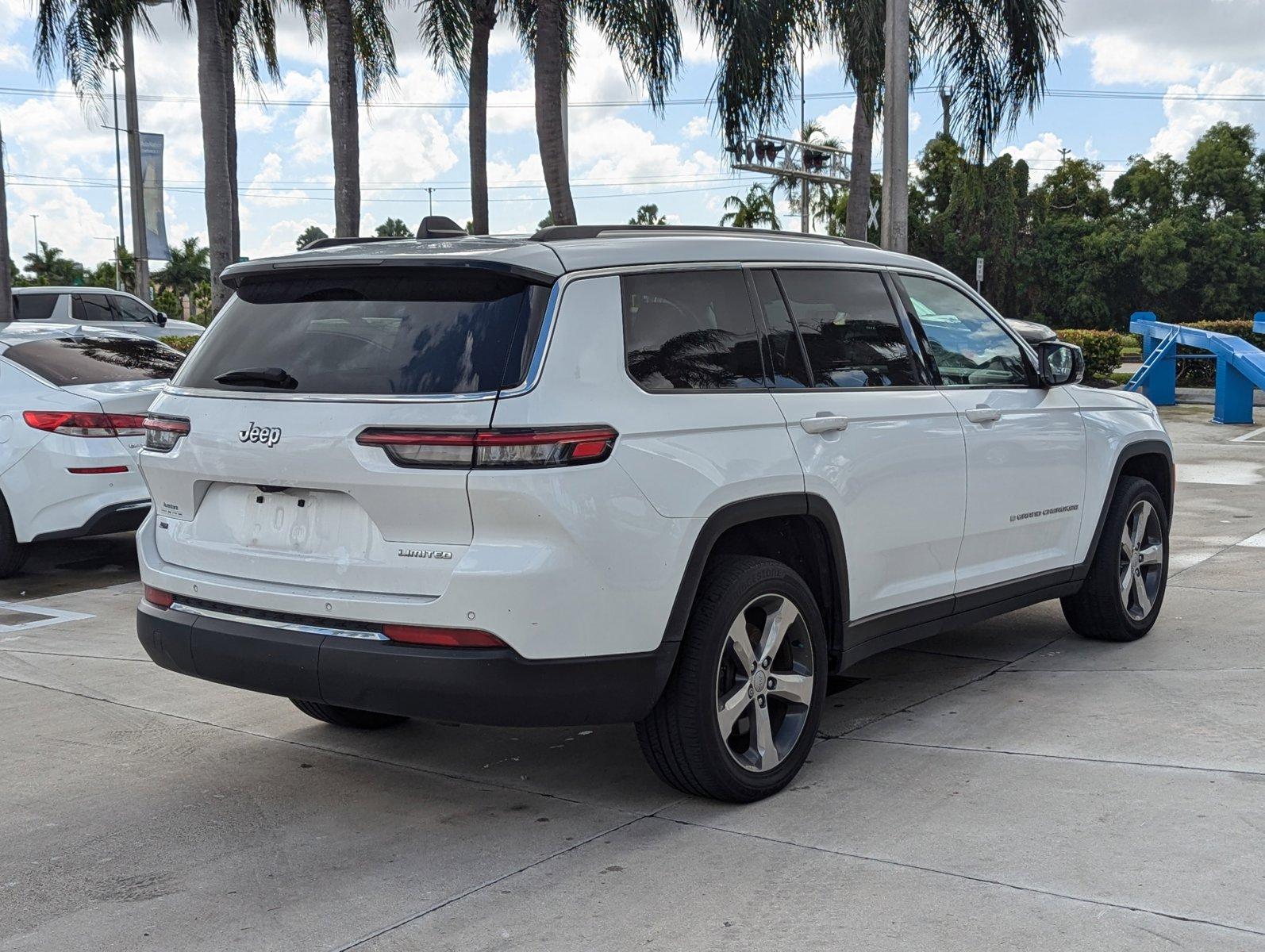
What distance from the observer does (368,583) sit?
3.93 m

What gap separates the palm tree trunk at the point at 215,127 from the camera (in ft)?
59.6

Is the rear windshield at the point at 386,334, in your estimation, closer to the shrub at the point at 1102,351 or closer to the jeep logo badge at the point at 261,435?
the jeep logo badge at the point at 261,435

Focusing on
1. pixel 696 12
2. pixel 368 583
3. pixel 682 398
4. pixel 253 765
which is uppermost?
pixel 696 12

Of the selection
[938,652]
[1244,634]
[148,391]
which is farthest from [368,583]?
[148,391]

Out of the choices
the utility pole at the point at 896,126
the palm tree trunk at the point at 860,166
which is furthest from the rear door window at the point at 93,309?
the utility pole at the point at 896,126

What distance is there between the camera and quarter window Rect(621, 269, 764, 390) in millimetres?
4203

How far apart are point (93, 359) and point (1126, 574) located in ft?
20.9

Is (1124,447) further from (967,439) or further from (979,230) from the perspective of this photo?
(979,230)

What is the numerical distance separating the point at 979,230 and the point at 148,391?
50.7 meters

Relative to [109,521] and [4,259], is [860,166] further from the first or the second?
[109,521]

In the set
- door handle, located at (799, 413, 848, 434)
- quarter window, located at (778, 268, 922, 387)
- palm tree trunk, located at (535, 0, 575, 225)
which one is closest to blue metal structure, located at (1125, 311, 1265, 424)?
palm tree trunk, located at (535, 0, 575, 225)

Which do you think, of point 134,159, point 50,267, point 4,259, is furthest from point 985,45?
point 50,267

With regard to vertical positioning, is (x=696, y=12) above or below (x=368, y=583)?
above

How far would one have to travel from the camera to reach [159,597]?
4.52m
